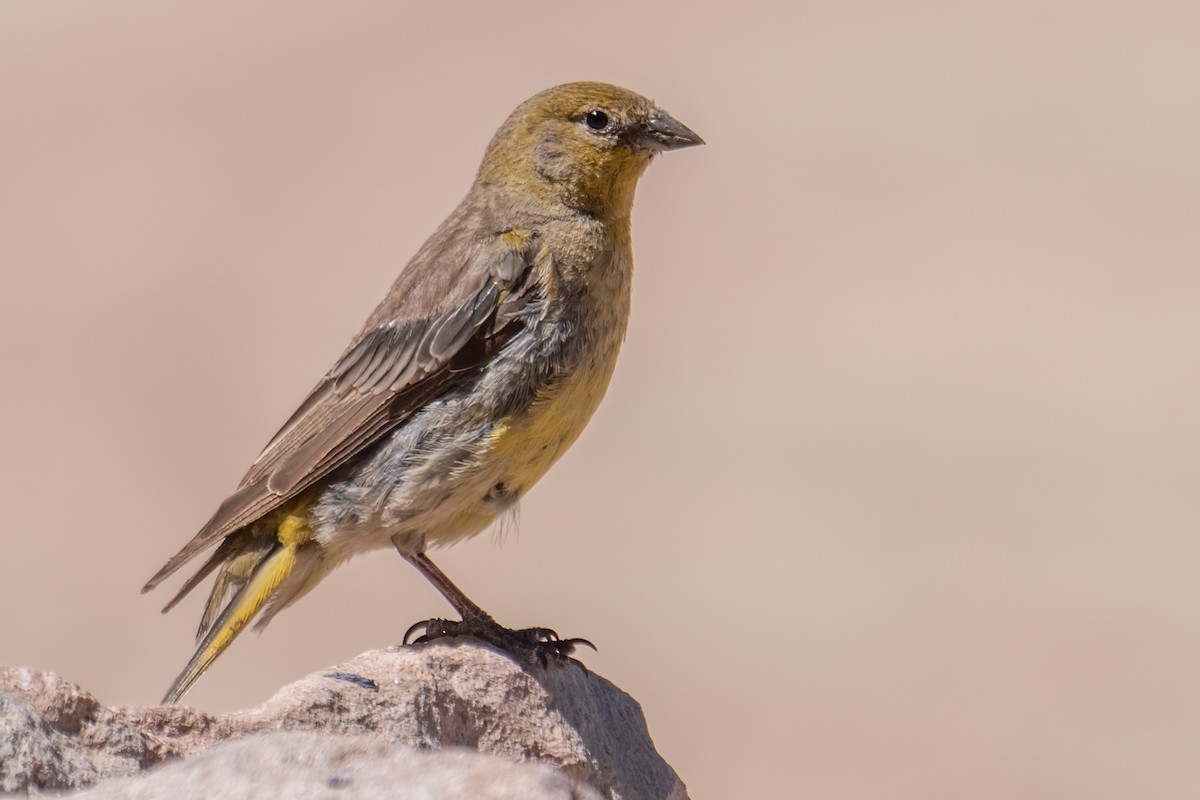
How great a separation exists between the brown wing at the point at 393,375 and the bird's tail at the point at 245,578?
0.13 m

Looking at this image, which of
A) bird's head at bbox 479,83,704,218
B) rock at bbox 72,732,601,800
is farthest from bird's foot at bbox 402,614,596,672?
rock at bbox 72,732,601,800

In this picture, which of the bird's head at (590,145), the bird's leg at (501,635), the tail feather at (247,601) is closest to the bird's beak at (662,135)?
the bird's head at (590,145)

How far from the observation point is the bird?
5.37 metres

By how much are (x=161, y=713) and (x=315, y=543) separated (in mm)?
1870

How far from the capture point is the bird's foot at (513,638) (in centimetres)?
517

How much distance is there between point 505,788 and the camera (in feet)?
9.27

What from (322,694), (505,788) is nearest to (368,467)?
(322,694)

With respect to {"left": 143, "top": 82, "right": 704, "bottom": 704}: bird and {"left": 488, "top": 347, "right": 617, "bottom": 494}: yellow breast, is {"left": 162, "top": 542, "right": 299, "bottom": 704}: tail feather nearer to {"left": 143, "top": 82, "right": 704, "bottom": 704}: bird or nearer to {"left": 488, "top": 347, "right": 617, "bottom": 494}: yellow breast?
{"left": 143, "top": 82, "right": 704, "bottom": 704}: bird

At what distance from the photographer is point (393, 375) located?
5695 mm

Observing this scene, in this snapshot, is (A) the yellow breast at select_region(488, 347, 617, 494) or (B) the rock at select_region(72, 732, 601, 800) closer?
(B) the rock at select_region(72, 732, 601, 800)

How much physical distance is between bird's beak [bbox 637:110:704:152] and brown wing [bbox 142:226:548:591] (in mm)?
645

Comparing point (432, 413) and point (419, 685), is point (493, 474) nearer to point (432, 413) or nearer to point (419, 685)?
point (432, 413)

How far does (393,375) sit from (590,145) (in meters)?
1.18

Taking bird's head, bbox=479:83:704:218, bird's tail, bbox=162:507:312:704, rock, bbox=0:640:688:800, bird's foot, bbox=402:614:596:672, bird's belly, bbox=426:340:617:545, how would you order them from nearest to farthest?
rock, bbox=0:640:688:800, bird's foot, bbox=402:614:596:672, bird's belly, bbox=426:340:617:545, bird's tail, bbox=162:507:312:704, bird's head, bbox=479:83:704:218
